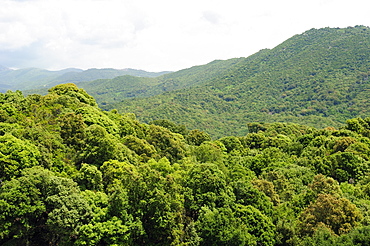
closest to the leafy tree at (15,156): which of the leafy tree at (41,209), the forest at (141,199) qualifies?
the forest at (141,199)

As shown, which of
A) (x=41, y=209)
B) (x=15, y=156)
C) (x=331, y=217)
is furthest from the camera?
(x=15, y=156)

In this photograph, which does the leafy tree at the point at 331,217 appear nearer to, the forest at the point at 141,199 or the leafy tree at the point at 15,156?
the forest at the point at 141,199

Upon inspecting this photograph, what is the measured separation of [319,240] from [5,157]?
33.1 metres

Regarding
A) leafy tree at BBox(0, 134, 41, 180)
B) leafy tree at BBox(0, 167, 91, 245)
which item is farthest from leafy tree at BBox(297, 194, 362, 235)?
leafy tree at BBox(0, 134, 41, 180)

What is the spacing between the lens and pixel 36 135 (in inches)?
1412

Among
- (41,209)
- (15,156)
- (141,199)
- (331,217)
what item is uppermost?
(15,156)

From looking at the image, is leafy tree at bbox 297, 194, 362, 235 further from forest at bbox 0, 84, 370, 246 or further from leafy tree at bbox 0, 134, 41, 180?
leafy tree at bbox 0, 134, 41, 180

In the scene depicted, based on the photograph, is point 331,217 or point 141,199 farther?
point 331,217

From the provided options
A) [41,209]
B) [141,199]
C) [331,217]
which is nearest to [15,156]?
[41,209]

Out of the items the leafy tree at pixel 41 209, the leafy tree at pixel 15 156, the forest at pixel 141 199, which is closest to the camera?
the leafy tree at pixel 41 209

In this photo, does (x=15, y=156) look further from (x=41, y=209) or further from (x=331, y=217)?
(x=331, y=217)

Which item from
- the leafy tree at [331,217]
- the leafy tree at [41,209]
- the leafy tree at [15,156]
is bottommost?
the leafy tree at [331,217]

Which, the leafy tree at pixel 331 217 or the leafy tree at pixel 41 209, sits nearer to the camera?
the leafy tree at pixel 41 209

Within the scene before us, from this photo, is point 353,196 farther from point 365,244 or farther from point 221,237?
point 221,237
